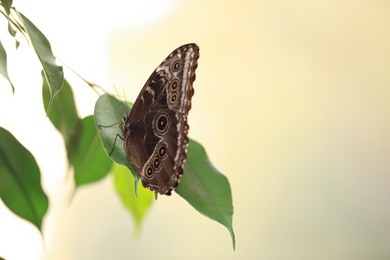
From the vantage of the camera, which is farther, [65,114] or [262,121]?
[262,121]

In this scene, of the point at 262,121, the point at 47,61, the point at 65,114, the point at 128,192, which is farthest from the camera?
the point at 262,121

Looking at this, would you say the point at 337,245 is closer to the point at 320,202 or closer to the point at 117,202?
the point at 320,202

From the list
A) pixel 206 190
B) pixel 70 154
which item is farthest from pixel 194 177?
pixel 70 154

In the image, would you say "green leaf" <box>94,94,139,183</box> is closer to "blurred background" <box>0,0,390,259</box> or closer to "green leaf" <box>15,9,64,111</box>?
"green leaf" <box>15,9,64,111</box>

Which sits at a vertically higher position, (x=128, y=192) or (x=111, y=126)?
(x=111, y=126)

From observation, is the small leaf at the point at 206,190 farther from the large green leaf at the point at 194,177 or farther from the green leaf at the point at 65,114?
the green leaf at the point at 65,114

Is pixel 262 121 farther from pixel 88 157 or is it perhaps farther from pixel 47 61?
pixel 47 61

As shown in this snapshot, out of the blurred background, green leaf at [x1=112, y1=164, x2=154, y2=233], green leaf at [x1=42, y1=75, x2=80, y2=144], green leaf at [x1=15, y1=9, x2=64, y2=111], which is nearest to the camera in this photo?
green leaf at [x1=15, y1=9, x2=64, y2=111]

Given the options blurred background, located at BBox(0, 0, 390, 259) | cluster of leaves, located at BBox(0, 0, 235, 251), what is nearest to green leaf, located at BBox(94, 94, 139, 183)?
cluster of leaves, located at BBox(0, 0, 235, 251)
